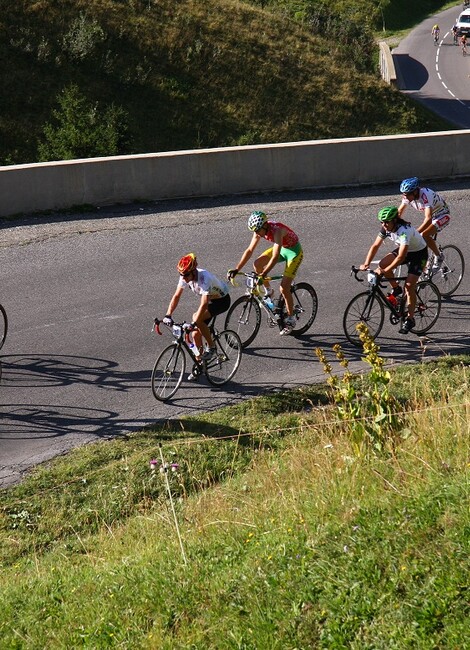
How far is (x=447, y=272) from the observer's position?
14.3 meters

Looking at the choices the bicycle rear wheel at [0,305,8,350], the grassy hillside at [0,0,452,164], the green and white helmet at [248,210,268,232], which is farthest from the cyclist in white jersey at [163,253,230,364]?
the grassy hillside at [0,0,452,164]

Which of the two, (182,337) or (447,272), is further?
(447,272)

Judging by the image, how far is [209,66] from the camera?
3700cm

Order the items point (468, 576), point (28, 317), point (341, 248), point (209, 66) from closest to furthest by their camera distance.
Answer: point (468, 576)
point (28, 317)
point (341, 248)
point (209, 66)

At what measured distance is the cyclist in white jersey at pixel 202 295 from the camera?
10531 mm

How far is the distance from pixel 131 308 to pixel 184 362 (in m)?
2.76

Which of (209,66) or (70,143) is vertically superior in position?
(209,66)

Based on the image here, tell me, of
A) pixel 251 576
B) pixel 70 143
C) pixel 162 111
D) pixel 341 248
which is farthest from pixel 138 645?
pixel 162 111

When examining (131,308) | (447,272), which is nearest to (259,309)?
(131,308)

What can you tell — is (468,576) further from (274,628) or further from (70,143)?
(70,143)

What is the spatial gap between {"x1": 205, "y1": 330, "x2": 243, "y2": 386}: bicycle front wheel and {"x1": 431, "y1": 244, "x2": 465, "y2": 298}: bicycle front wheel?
4.07m

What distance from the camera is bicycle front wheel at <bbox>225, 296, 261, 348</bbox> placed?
41.1 feet

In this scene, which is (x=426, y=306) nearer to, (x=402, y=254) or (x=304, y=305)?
(x=402, y=254)

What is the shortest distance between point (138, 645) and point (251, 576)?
2.73 feet
